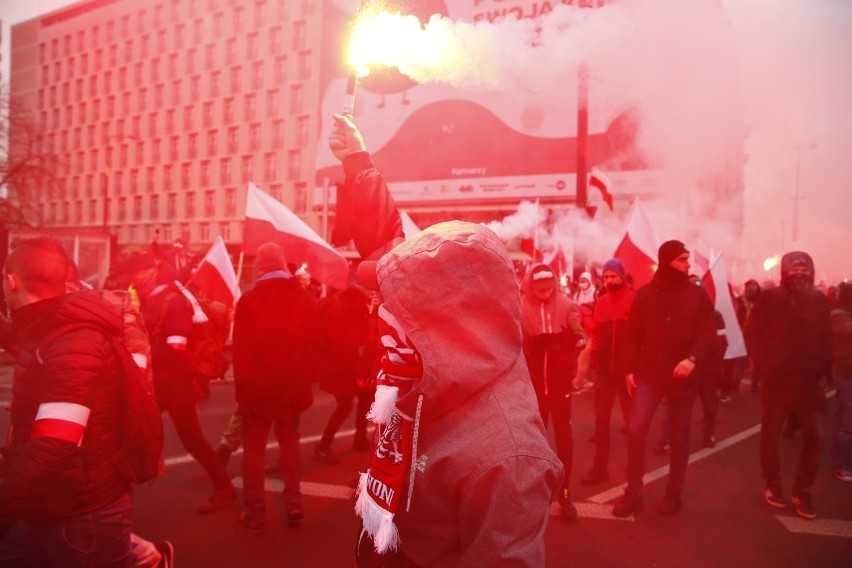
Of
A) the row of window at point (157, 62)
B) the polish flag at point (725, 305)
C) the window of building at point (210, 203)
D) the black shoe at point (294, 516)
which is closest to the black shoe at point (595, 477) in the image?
the black shoe at point (294, 516)

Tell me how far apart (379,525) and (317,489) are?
3948 millimetres

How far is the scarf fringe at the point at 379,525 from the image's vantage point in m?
1.40

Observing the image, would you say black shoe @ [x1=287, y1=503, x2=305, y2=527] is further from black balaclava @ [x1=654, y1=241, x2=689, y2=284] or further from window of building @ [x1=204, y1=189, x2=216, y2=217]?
window of building @ [x1=204, y1=189, x2=216, y2=217]

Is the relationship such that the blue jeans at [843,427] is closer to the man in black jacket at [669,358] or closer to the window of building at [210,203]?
the man in black jacket at [669,358]

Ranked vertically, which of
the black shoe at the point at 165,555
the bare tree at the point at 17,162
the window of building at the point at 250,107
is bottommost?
the black shoe at the point at 165,555

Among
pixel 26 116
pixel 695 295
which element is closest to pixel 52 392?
pixel 695 295

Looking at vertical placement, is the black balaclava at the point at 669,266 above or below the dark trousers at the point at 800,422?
above

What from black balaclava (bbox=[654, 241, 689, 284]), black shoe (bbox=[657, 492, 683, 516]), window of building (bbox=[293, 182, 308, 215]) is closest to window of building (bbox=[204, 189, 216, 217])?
window of building (bbox=[293, 182, 308, 215])

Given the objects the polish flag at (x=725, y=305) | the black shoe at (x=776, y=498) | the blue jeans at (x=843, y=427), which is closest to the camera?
the black shoe at (x=776, y=498)

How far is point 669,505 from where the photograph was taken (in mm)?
4703

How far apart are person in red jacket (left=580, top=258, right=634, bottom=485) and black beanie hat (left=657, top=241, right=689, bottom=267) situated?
84 centimetres

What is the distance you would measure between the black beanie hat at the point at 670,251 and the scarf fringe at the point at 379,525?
149 inches

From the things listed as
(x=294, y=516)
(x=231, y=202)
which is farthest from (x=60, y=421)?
(x=231, y=202)

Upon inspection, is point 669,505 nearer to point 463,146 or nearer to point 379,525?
point 379,525
